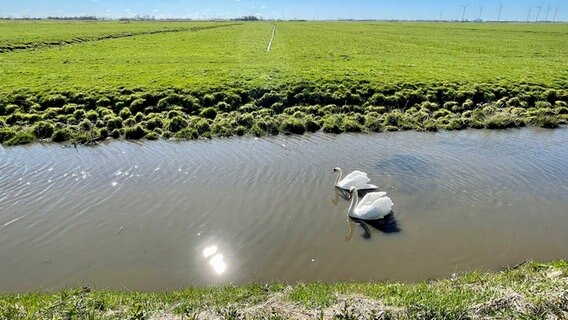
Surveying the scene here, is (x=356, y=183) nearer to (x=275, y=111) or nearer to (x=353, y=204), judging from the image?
(x=353, y=204)

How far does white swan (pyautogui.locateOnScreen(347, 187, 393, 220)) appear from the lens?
12945mm

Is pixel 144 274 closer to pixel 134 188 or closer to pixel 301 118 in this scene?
pixel 134 188

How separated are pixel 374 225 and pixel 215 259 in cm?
496

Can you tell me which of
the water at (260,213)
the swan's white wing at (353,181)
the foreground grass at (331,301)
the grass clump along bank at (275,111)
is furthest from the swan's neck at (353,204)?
the grass clump along bank at (275,111)

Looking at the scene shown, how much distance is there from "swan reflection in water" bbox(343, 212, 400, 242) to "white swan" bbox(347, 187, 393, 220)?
6.9 inches

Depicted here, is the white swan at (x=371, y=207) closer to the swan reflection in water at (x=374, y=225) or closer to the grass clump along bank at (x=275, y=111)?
the swan reflection in water at (x=374, y=225)

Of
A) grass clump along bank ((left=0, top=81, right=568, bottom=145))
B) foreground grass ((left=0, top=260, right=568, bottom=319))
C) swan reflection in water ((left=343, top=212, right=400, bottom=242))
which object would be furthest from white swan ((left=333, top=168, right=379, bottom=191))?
grass clump along bank ((left=0, top=81, right=568, bottom=145))

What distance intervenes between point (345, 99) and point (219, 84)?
8990 millimetres

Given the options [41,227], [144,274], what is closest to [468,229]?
[144,274]

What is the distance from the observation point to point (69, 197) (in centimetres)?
1503

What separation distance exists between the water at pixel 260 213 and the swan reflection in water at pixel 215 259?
5 cm

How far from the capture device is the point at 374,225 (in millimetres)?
13008

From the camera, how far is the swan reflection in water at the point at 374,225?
12606 millimetres

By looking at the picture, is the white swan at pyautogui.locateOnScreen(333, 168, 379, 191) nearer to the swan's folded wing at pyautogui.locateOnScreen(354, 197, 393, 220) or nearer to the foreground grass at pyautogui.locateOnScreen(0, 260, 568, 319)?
the swan's folded wing at pyautogui.locateOnScreen(354, 197, 393, 220)
